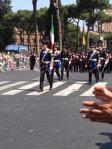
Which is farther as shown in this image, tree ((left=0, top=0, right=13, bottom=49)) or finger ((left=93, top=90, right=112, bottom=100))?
tree ((left=0, top=0, right=13, bottom=49))

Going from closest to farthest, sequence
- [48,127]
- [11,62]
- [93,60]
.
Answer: [48,127], [93,60], [11,62]

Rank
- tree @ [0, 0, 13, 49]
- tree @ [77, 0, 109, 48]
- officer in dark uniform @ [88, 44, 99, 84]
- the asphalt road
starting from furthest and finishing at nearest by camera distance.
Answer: tree @ [0, 0, 13, 49], tree @ [77, 0, 109, 48], officer in dark uniform @ [88, 44, 99, 84], the asphalt road

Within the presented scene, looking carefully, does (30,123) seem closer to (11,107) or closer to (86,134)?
(86,134)

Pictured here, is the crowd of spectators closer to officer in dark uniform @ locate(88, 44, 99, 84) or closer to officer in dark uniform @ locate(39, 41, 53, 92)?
officer in dark uniform @ locate(88, 44, 99, 84)

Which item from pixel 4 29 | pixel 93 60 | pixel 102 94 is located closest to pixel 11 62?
pixel 93 60

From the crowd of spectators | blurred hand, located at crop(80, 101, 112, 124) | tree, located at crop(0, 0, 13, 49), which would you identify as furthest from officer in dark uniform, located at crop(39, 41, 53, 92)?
tree, located at crop(0, 0, 13, 49)

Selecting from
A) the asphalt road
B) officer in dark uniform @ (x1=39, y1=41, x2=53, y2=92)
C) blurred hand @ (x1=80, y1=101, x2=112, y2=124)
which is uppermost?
blurred hand @ (x1=80, y1=101, x2=112, y2=124)

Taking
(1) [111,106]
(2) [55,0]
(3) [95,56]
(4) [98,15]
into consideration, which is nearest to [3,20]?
(4) [98,15]

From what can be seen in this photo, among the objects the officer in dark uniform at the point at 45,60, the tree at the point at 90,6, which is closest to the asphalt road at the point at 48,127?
the officer in dark uniform at the point at 45,60

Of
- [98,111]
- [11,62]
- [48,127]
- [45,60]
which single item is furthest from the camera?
[11,62]

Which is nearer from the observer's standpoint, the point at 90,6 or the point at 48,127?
the point at 48,127

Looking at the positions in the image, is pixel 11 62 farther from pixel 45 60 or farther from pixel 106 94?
pixel 106 94

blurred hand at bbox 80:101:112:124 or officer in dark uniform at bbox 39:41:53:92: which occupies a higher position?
blurred hand at bbox 80:101:112:124

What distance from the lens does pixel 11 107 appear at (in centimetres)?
1390
